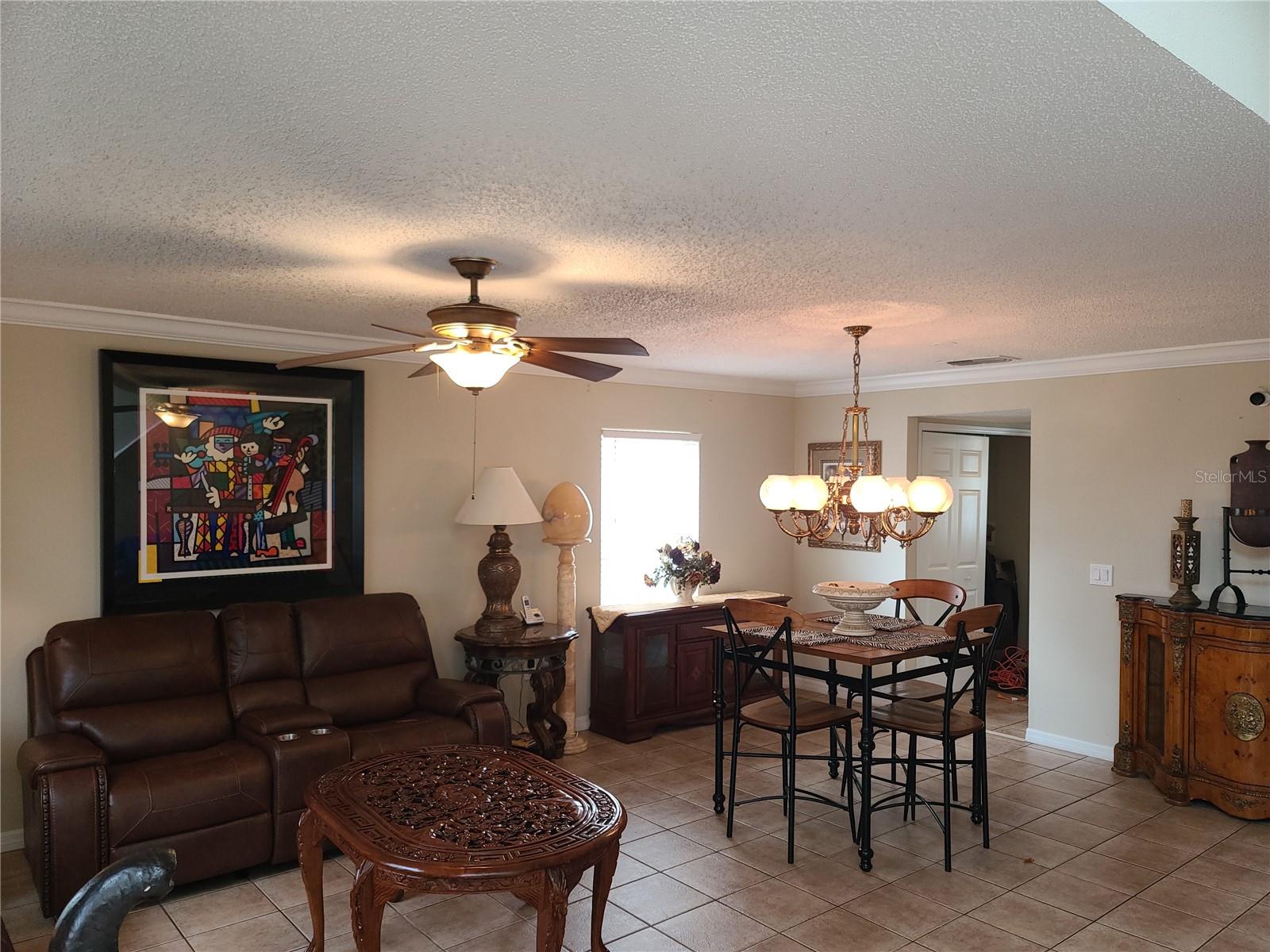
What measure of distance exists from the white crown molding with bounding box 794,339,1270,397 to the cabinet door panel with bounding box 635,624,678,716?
234 cm

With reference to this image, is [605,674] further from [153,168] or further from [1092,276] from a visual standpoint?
[153,168]

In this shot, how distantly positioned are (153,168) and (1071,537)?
16.8ft

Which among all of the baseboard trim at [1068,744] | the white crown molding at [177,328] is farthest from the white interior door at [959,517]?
the white crown molding at [177,328]

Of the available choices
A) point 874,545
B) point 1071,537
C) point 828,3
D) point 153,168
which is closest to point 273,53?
point 153,168

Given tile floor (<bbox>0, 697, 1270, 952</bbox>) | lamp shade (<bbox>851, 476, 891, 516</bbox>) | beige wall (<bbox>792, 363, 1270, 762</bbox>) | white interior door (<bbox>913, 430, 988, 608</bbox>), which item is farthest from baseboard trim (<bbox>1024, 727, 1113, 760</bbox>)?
lamp shade (<bbox>851, 476, 891, 516</bbox>)

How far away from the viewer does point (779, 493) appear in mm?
4023

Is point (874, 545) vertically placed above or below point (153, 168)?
below

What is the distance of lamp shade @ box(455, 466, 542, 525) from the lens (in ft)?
16.0

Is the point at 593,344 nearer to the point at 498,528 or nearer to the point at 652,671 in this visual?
the point at 498,528

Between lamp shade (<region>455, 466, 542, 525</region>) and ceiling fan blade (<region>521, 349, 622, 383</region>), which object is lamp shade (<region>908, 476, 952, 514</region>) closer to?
ceiling fan blade (<region>521, 349, 622, 383</region>)

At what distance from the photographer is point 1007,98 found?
173 centimetres

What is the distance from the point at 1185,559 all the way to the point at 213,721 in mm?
4781

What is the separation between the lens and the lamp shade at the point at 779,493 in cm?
401

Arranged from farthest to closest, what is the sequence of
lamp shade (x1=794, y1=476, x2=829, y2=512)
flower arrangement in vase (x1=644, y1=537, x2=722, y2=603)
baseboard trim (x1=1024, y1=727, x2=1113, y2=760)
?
flower arrangement in vase (x1=644, y1=537, x2=722, y2=603) < baseboard trim (x1=1024, y1=727, x2=1113, y2=760) < lamp shade (x1=794, y1=476, x2=829, y2=512)
